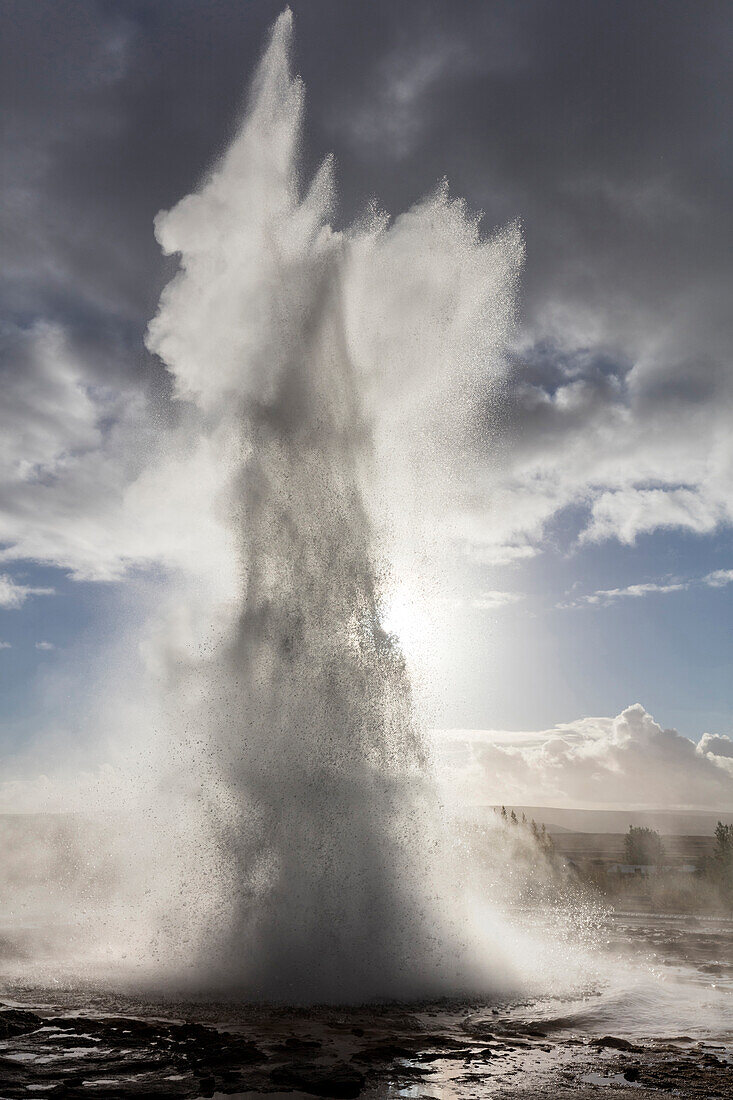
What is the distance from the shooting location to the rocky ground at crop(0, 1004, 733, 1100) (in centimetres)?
939

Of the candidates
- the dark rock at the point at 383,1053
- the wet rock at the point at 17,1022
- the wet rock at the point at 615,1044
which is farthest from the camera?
the wet rock at the point at 615,1044

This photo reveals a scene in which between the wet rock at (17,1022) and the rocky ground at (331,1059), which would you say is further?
the wet rock at (17,1022)

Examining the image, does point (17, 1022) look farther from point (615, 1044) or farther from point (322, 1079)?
point (615, 1044)

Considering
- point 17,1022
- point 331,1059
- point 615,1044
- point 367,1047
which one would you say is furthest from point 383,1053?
point 17,1022

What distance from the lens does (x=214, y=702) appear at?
1964 centimetres

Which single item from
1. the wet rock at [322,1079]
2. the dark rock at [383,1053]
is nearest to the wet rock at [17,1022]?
the wet rock at [322,1079]

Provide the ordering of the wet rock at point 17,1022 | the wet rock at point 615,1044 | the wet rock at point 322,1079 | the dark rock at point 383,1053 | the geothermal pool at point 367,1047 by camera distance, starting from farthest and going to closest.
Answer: the wet rock at point 615,1044 → the wet rock at point 17,1022 → the dark rock at point 383,1053 → the geothermal pool at point 367,1047 → the wet rock at point 322,1079

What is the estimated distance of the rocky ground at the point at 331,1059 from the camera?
939 centimetres

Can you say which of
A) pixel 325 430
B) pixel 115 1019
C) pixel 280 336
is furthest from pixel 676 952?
pixel 280 336

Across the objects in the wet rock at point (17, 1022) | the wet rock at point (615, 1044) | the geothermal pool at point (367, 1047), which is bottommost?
the wet rock at point (615, 1044)

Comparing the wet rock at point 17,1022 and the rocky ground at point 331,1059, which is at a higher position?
the wet rock at point 17,1022

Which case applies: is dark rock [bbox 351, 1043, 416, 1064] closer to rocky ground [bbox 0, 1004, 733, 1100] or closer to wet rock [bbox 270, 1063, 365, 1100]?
rocky ground [bbox 0, 1004, 733, 1100]

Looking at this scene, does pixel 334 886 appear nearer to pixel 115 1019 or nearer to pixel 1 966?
pixel 115 1019

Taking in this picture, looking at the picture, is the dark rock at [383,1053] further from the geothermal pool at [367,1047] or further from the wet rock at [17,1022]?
the wet rock at [17,1022]
